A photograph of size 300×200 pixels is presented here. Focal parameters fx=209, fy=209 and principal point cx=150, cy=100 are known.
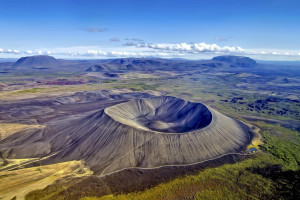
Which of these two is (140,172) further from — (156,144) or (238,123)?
(238,123)

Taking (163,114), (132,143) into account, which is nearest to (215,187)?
(132,143)

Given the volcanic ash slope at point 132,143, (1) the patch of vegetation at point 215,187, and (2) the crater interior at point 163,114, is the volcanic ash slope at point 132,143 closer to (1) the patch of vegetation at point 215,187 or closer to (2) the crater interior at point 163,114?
(2) the crater interior at point 163,114

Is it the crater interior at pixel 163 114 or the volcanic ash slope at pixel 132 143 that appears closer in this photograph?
the volcanic ash slope at pixel 132 143

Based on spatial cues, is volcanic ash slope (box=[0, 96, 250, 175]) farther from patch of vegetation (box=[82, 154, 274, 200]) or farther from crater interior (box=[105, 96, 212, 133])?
patch of vegetation (box=[82, 154, 274, 200])

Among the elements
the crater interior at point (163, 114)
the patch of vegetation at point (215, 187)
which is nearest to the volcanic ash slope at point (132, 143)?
the crater interior at point (163, 114)

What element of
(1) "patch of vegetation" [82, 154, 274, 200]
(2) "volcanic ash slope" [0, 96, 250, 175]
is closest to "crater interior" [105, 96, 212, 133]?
(2) "volcanic ash slope" [0, 96, 250, 175]

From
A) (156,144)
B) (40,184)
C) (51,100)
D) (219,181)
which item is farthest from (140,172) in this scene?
(51,100)
